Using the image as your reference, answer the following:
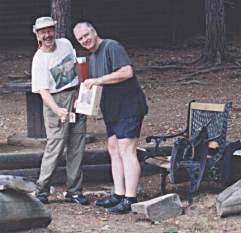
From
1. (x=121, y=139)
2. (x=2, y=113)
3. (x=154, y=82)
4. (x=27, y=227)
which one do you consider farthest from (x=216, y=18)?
(x=27, y=227)

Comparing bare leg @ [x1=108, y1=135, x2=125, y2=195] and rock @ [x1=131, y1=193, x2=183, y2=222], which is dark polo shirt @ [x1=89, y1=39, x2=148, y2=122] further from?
rock @ [x1=131, y1=193, x2=183, y2=222]

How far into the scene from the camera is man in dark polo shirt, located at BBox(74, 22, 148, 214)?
6785 millimetres

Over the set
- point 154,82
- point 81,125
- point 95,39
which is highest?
point 95,39

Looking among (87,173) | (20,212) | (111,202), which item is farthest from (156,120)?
(20,212)

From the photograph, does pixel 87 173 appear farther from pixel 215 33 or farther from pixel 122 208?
pixel 215 33

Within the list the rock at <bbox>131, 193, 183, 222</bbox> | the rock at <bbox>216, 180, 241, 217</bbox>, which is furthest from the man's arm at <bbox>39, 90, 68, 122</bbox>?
the rock at <bbox>216, 180, 241, 217</bbox>

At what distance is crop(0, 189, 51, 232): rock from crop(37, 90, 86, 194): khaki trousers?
114 centimetres

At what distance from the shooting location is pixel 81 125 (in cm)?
728

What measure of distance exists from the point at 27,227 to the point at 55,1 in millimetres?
7885

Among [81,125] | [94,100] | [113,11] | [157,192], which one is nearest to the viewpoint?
[94,100]

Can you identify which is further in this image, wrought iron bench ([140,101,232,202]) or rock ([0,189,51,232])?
wrought iron bench ([140,101,232,202])

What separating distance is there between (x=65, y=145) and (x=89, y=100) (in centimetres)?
74

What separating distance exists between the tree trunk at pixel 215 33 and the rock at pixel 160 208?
32.4 feet

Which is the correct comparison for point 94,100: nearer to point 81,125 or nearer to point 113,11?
point 81,125
